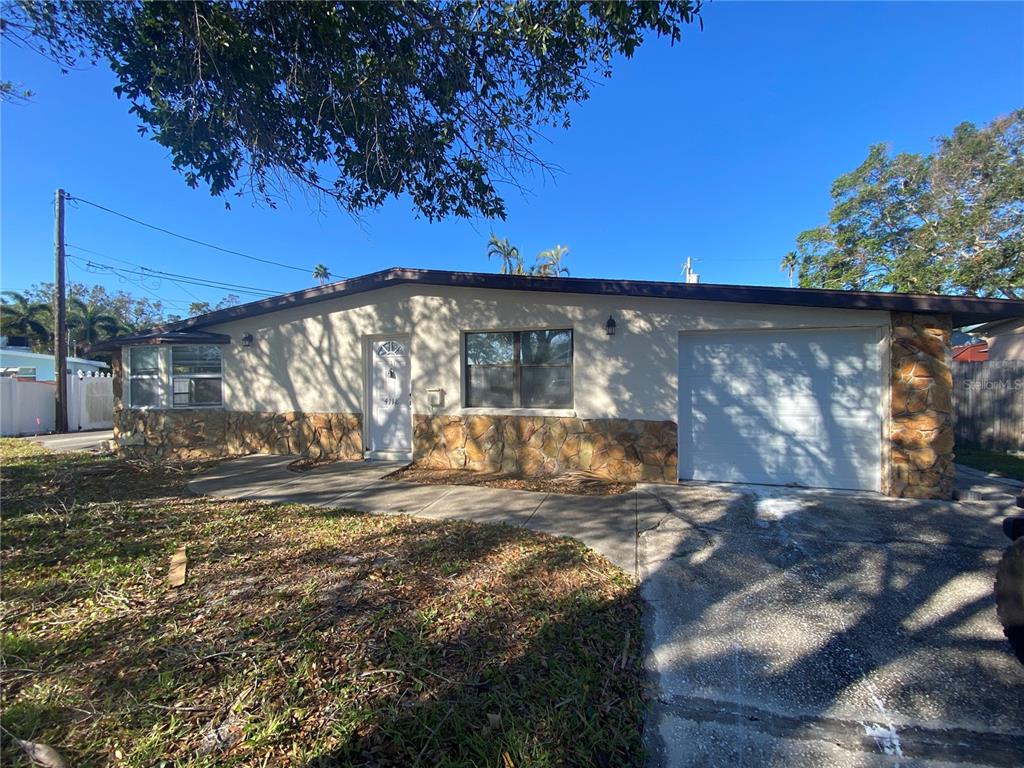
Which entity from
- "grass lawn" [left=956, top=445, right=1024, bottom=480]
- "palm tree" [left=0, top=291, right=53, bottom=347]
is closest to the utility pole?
"palm tree" [left=0, top=291, right=53, bottom=347]

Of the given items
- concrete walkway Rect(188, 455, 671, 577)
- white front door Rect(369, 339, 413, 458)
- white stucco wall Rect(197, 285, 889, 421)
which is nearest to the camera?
concrete walkway Rect(188, 455, 671, 577)

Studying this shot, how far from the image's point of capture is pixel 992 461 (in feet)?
26.0

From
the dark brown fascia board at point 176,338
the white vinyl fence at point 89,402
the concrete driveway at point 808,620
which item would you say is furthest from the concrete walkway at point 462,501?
the white vinyl fence at point 89,402

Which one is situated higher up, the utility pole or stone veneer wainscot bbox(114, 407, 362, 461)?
the utility pole

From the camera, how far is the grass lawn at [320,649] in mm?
1878

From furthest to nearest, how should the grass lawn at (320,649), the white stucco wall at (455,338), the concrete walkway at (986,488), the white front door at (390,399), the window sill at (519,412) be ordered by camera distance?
the white front door at (390,399), the window sill at (519,412), the white stucco wall at (455,338), the concrete walkway at (986,488), the grass lawn at (320,649)

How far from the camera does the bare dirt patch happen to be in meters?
6.11

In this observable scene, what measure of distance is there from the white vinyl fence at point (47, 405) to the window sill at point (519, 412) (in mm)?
11816

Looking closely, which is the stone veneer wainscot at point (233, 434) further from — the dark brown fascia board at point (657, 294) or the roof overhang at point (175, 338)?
the dark brown fascia board at point (657, 294)

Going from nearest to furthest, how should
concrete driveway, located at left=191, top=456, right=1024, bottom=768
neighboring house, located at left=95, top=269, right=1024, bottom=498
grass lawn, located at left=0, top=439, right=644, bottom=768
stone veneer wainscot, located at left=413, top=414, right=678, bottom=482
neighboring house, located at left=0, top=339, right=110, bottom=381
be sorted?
1. grass lawn, located at left=0, top=439, right=644, bottom=768
2. concrete driveway, located at left=191, top=456, right=1024, bottom=768
3. neighboring house, located at left=95, top=269, right=1024, bottom=498
4. stone veneer wainscot, located at left=413, top=414, right=678, bottom=482
5. neighboring house, located at left=0, top=339, right=110, bottom=381

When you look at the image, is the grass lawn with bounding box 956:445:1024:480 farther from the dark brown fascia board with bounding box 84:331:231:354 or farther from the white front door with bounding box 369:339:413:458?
the dark brown fascia board with bounding box 84:331:231:354

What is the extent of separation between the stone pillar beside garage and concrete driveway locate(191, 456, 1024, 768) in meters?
0.35

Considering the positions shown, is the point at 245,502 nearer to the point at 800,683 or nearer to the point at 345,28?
the point at 345,28

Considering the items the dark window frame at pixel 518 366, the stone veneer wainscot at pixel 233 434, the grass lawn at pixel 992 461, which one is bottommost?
the grass lawn at pixel 992 461
